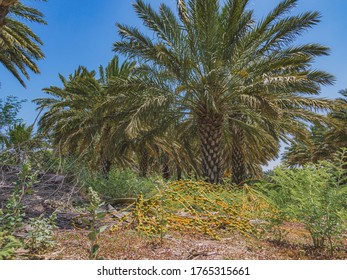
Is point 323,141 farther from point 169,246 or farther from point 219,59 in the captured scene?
point 169,246

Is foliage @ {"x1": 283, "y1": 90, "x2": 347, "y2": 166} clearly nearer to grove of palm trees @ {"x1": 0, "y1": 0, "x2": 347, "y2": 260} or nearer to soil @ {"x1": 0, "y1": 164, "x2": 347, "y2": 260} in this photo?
grove of palm trees @ {"x1": 0, "y1": 0, "x2": 347, "y2": 260}

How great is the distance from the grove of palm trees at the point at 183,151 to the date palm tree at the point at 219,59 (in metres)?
0.04

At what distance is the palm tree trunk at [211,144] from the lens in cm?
1032

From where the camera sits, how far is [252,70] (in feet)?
33.4

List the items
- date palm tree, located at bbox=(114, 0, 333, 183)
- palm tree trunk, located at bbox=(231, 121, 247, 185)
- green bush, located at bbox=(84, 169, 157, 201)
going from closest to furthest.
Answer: green bush, located at bbox=(84, 169, 157, 201), date palm tree, located at bbox=(114, 0, 333, 183), palm tree trunk, located at bbox=(231, 121, 247, 185)

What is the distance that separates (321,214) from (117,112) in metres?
8.92

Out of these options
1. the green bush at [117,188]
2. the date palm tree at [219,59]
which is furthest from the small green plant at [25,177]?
the date palm tree at [219,59]

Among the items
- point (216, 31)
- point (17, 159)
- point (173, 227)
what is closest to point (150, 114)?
point (216, 31)

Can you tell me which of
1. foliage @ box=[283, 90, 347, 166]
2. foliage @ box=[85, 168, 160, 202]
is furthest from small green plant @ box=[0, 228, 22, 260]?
foliage @ box=[283, 90, 347, 166]

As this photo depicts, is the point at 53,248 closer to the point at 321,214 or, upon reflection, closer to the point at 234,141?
the point at 321,214

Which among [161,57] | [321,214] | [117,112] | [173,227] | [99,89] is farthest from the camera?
[99,89]

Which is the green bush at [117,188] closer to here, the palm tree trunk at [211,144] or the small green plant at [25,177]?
the small green plant at [25,177]

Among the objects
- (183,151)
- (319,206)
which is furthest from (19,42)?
(319,206)

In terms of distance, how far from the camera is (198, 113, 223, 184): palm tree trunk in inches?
406
